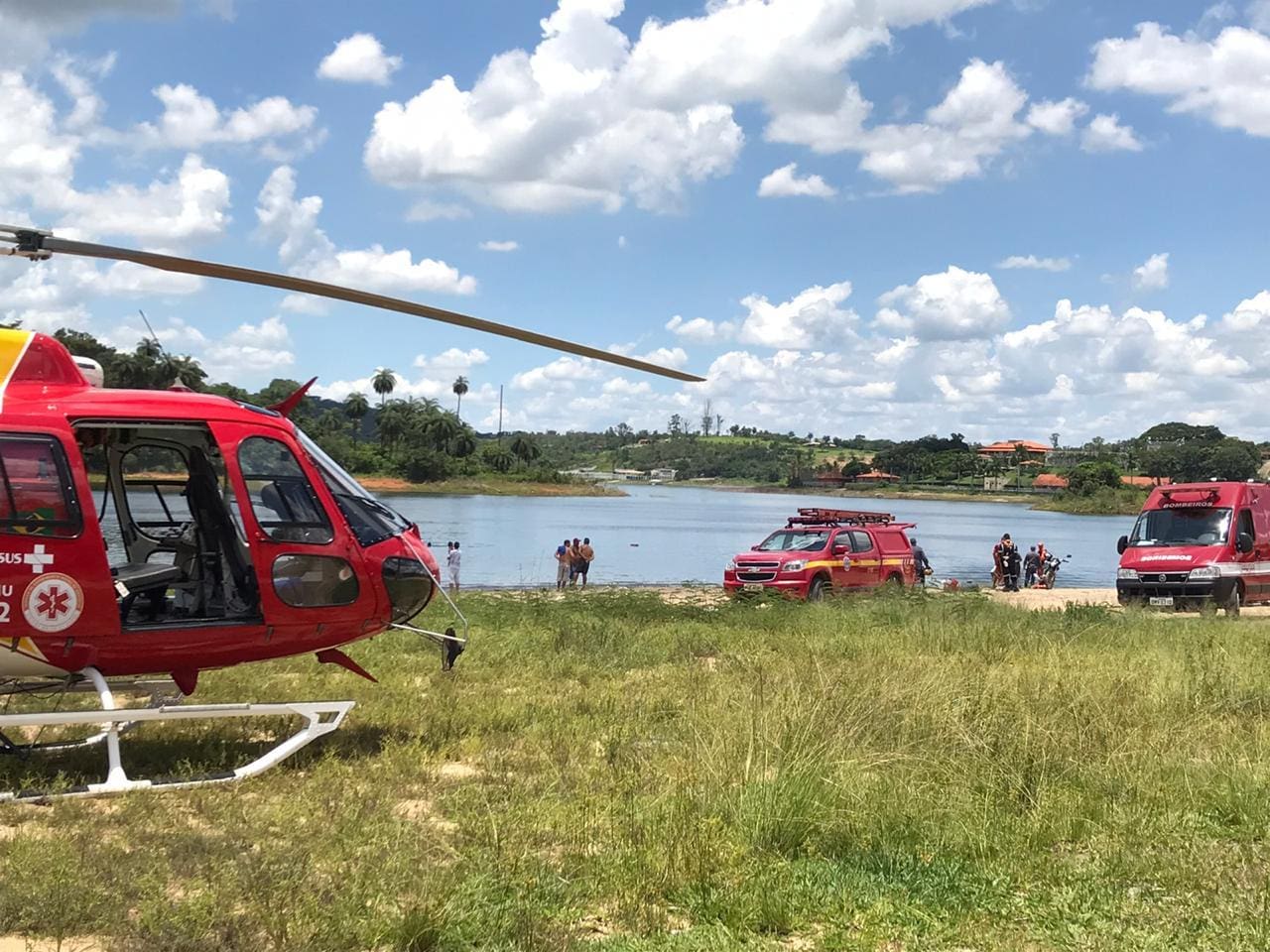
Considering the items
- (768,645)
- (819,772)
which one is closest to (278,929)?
(819,772)

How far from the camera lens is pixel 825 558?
2070 centimetres

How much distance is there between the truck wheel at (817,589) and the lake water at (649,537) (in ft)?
35.7

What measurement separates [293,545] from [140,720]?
4.83 feet

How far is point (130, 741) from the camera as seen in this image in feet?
27.7

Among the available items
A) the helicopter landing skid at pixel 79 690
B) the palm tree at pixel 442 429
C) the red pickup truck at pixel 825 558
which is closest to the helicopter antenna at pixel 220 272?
the helicopter landing skid at pixel 79 690

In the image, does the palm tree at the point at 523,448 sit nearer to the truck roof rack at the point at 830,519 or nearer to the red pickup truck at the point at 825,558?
the truck roof rack at the point at 830,519

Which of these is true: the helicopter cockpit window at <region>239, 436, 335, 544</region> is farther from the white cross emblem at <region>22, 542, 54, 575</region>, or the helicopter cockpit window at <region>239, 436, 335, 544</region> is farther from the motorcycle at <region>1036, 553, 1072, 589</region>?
the motorcycle at <region>1036, 553, 1072, 589</region>

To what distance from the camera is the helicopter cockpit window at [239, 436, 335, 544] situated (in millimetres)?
7852

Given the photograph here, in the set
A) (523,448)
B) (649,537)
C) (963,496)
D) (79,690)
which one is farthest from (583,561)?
(963,496)

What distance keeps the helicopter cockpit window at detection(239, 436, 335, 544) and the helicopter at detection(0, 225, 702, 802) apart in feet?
0.04

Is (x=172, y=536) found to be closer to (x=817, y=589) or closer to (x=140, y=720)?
(x=140, y=720)

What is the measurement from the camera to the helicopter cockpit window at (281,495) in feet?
25.8

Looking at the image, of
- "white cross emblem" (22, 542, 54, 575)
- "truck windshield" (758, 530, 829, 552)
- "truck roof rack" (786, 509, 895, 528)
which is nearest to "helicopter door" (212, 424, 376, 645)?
"white cross emblem" (22, 542, 54, 575)

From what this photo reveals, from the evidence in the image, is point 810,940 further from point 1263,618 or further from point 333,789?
point 1263,618
